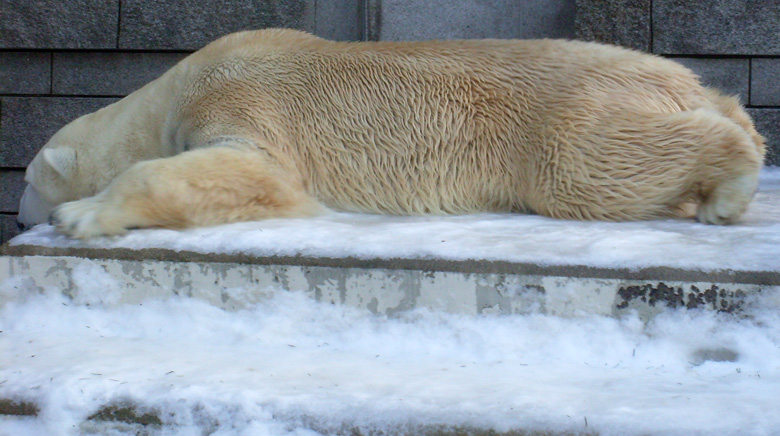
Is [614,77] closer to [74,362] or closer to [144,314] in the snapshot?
[144,314]

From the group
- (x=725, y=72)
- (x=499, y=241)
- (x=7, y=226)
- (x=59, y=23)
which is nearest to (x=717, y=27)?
(x=725, y=72)

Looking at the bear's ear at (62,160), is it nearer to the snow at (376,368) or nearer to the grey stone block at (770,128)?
the snow at (376,368)

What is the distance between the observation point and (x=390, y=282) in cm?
198

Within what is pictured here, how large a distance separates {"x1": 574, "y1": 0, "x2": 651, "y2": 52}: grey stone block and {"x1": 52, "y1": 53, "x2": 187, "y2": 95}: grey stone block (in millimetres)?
2611

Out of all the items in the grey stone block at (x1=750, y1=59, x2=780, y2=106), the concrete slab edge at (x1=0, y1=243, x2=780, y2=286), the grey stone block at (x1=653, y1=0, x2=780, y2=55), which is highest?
the grey stone block at (x1=653, y1=0, x2=780, y2=55)

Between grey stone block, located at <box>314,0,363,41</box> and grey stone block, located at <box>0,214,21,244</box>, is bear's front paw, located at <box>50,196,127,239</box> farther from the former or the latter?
grey stone block, located at <box>0,214,21,244</box>

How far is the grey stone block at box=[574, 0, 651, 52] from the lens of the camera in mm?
4180

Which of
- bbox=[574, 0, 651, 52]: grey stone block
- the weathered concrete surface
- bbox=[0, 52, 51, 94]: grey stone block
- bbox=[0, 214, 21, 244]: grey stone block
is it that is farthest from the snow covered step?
bbox=[0, 214, 21, 244]: grey stone block

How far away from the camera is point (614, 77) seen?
2.74 m

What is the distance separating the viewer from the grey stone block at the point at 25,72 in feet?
16.1

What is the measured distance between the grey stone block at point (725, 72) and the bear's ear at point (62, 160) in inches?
135

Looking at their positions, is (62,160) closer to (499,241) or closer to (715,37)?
(499,241)

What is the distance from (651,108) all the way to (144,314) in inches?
76.0

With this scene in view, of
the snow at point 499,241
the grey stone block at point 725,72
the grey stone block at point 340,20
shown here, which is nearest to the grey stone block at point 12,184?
the grey stone block at point 340,20
